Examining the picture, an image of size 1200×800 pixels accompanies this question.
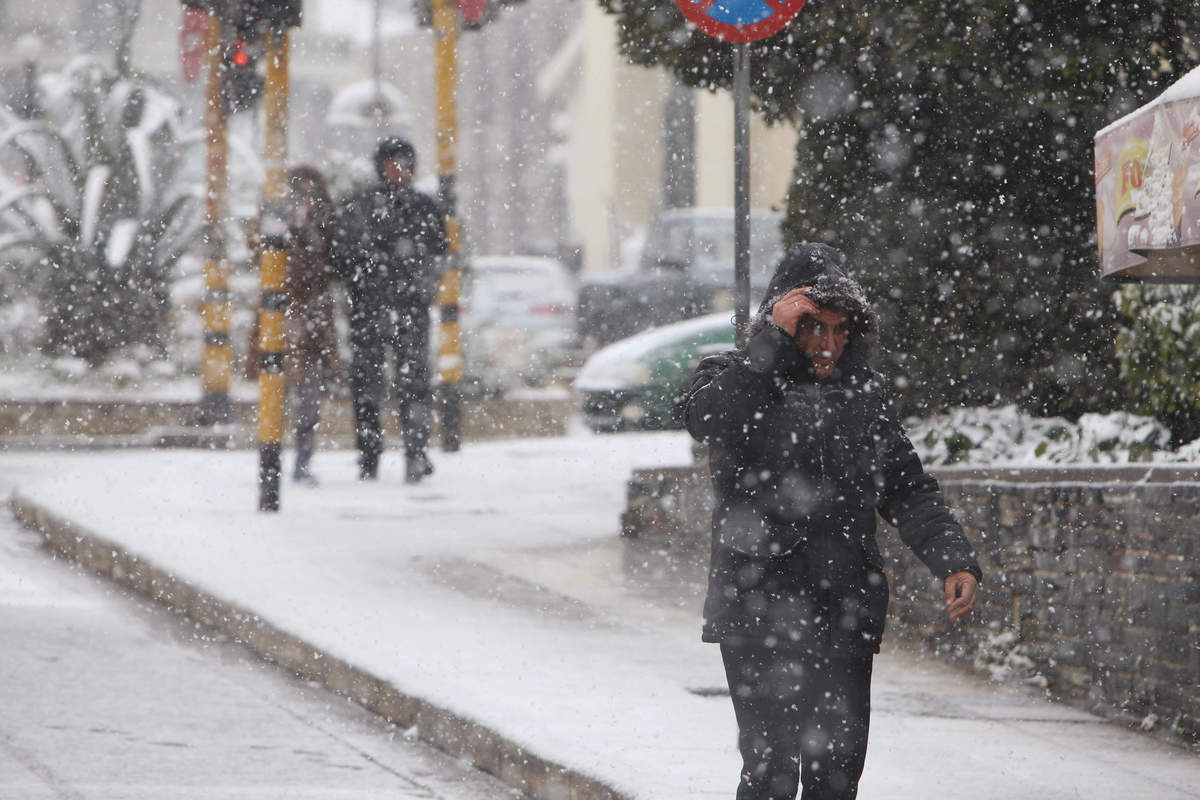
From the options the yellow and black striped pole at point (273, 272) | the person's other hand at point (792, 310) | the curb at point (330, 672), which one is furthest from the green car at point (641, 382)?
the person's other hand at point (792, 310)

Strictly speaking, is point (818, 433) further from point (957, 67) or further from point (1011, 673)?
point (957, 67)

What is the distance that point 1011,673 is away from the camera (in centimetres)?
711

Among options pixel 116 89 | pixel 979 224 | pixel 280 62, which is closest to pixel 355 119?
pixel 116 89

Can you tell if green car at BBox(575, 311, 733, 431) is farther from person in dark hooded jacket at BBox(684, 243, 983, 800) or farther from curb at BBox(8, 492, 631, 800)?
person in dark hooded jacket at BBox(684, 243, 983, 800)

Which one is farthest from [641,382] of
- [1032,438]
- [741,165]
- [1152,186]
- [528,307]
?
[1152,186]

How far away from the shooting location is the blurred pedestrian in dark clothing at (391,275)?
11.2 m

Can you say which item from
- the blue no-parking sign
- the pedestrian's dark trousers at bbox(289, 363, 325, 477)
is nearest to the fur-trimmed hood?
the blue no-parking sign

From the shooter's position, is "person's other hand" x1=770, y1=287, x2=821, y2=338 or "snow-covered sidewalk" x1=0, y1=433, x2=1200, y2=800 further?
"snow-covered sidewalk" x1=0, y1=433, x2=1200, y2=800

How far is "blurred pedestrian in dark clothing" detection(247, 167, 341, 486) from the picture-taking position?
444 inches

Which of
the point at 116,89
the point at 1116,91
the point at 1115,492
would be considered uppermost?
the point at 116,89

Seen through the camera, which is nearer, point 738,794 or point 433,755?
point 738,794

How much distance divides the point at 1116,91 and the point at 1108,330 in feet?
3.37

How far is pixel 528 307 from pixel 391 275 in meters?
13.3

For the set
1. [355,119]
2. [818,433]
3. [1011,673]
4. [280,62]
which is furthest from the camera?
[355,119]
